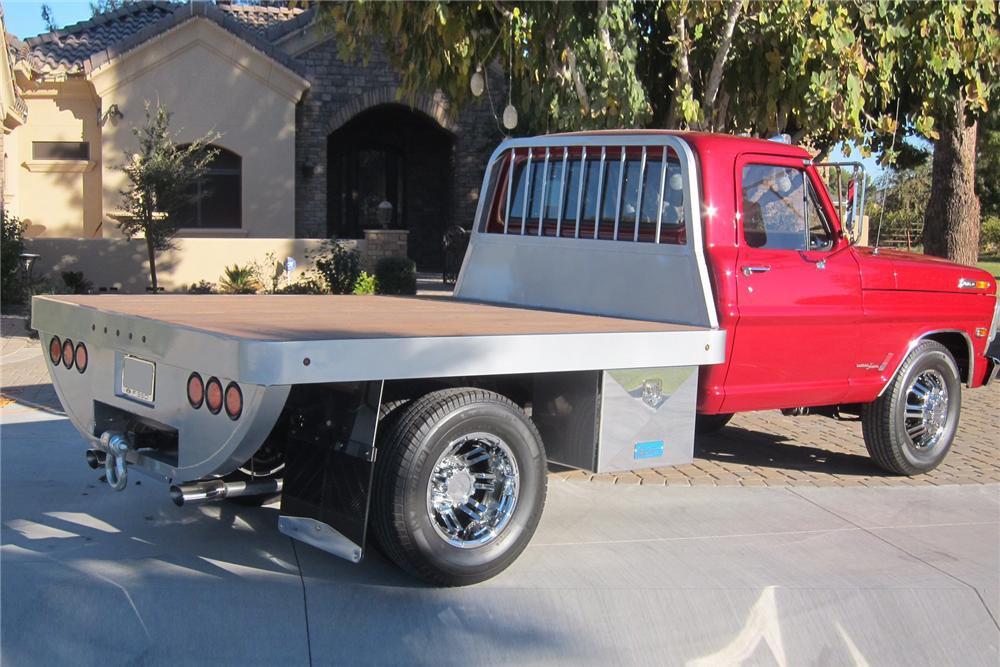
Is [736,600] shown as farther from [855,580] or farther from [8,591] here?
[8,591]

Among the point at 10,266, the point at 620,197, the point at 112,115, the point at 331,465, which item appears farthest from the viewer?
the point at 112,115

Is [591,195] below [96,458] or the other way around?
the other way around

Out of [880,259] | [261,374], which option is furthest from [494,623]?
[880,259]

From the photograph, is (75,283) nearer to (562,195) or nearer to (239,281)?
(239,281)

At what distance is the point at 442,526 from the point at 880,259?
3.62 meters

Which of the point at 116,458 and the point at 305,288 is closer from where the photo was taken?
the point at 116,458

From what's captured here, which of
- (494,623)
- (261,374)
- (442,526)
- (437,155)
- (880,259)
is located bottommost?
(494,623)

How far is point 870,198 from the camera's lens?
6988mm

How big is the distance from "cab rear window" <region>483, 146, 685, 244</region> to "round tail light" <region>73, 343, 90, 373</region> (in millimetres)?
2933

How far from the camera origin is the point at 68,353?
553cm

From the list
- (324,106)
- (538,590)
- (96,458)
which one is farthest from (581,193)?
(324,106)

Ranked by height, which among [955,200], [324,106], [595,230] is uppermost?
[324,106]

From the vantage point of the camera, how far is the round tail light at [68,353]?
18.0 feet

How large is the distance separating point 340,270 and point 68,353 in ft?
41.2
